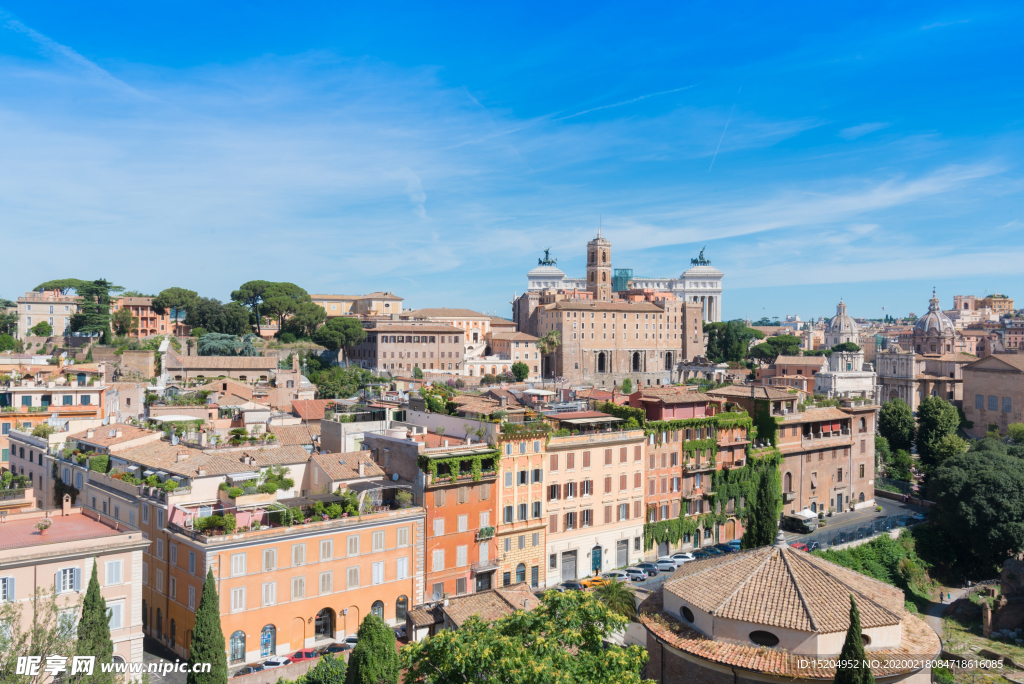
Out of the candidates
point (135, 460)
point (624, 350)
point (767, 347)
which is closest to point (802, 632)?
point (135, 460)

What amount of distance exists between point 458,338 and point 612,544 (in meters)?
73.3

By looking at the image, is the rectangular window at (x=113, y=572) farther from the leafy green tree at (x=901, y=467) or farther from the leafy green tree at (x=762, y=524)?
the leafy green tree at (x=901, y=467)

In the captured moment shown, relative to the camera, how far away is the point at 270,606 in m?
27.7

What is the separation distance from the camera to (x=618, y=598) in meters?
29.8

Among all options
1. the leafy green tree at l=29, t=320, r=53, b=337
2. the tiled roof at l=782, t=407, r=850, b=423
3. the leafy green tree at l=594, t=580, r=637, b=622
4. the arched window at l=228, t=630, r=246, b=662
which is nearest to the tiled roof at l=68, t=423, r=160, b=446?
the arched window at l=228, t=630, r=246, b=662

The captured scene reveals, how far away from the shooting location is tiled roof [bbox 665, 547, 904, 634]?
18.1 metres

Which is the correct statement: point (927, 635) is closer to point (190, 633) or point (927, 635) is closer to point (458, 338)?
point (190, 633)

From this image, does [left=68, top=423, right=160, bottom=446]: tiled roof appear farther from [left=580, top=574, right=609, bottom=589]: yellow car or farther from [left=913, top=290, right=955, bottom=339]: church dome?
[left=913, top=290, right=955, bottom=339]: church dome

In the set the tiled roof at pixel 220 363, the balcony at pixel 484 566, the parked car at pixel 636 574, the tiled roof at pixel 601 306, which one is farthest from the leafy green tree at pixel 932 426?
the tiled roof at pixel 220 363

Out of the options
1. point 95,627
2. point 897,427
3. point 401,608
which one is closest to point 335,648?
point 401,608

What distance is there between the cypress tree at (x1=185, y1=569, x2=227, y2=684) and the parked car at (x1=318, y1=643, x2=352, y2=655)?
4.45 metres

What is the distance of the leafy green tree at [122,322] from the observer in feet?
319

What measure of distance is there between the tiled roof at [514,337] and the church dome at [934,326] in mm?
56960

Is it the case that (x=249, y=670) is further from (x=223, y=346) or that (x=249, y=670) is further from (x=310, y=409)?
(x=223, y=346)
